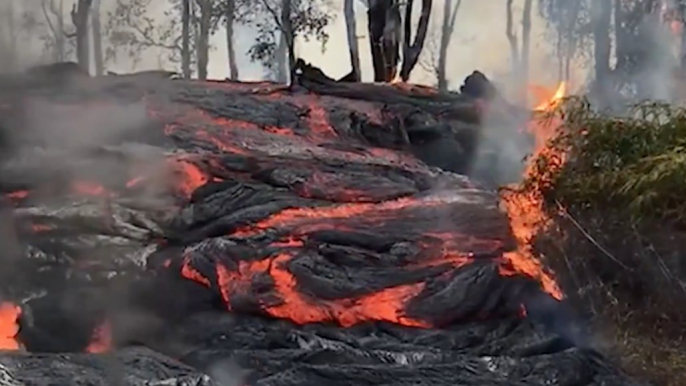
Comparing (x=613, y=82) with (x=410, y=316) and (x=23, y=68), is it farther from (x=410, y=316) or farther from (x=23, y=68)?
(x=23, y=68)

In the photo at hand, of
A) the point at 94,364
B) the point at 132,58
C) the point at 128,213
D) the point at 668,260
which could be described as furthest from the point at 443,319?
the point at 132,58

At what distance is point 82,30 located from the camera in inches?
169

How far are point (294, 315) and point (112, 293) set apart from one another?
69cm

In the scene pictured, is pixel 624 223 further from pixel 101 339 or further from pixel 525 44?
pixel 525 44

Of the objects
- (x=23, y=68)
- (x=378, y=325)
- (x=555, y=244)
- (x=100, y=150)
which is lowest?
(x=378, y=325)

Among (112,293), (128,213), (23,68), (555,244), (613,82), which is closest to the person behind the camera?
(555,244)

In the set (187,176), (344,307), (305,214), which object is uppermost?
(187,176)

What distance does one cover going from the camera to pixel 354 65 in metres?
5.08

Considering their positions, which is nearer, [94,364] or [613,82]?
[94,364]

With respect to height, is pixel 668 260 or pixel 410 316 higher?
pixel 668 260

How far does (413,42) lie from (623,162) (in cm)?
283

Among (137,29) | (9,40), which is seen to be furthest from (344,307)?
(9,40)

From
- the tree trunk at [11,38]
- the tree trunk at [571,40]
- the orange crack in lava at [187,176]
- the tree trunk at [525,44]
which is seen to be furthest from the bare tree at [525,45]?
the tree trunk at [11,38]

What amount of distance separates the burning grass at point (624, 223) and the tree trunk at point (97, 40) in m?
2.49
